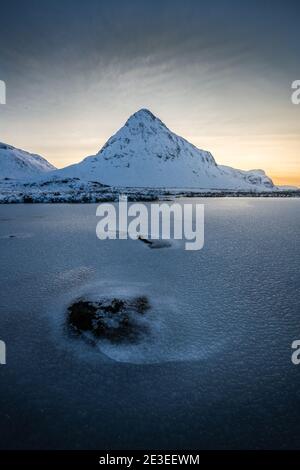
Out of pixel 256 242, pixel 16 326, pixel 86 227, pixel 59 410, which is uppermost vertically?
pixel 86 227

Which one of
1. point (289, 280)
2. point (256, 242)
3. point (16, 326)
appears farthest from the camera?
point (256, 242)

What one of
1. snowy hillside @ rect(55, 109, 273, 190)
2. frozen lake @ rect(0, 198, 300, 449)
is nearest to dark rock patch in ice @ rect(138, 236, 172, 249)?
frozen lake @ rect(0, 198, 300, 449)

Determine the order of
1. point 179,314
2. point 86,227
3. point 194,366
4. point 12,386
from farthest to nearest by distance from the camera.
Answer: point 86,227
point 179,314
point 194,366
point 12,386

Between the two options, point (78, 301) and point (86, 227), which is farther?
point (86, 227)

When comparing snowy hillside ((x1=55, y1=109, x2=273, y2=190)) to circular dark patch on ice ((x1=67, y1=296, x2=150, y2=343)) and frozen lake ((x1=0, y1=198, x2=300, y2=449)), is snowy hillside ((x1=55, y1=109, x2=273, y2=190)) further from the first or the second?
circular dark patch on ice ((x1=67, y1=296, x2=150, y2=343))

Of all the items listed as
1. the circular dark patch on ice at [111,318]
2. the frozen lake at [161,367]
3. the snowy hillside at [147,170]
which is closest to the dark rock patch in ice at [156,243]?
the frozen lake at [161,367]

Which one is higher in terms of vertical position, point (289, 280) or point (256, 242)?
point (256, 242)

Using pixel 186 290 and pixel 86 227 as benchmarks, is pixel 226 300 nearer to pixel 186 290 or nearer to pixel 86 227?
pixel 186 290

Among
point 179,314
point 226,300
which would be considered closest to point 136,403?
point 179,314
